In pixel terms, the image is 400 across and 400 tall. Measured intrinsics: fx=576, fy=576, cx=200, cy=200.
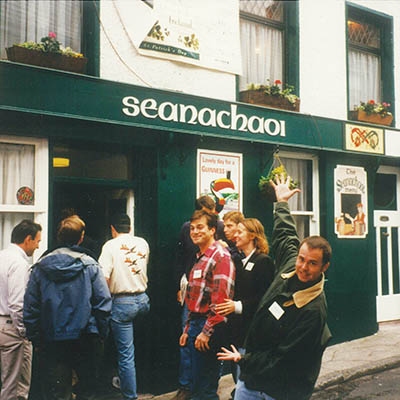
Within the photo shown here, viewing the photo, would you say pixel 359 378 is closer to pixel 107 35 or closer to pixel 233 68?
pixel 233 68

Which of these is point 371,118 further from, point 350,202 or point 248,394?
point 248,394

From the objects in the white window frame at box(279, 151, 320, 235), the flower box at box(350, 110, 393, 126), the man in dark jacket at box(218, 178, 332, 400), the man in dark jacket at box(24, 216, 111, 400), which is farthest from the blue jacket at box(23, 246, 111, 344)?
the flower box at box(350, 110, 393, 126)

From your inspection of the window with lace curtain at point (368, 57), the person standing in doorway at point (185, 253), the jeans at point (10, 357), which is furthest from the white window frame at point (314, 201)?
the jeans at point (10, 357)

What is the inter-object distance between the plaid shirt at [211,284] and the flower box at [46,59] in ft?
8.64

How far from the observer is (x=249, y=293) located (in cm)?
509

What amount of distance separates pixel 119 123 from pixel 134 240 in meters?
1.34

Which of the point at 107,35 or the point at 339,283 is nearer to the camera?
the point at 107,35

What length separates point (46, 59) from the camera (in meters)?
6.05

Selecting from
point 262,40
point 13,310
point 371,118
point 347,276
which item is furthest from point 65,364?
point 371,118

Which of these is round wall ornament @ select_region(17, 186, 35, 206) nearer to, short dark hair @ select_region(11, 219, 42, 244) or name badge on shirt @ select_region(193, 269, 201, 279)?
short dark hair @ select_region(11, 219, 42, 244)

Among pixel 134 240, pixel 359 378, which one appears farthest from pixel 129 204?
pixel 359 378

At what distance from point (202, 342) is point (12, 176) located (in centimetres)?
278

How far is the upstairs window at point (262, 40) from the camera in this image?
27.9ft

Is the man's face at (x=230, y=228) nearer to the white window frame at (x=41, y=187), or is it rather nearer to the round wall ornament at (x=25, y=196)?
the white window frame at (x=41, y=187)
